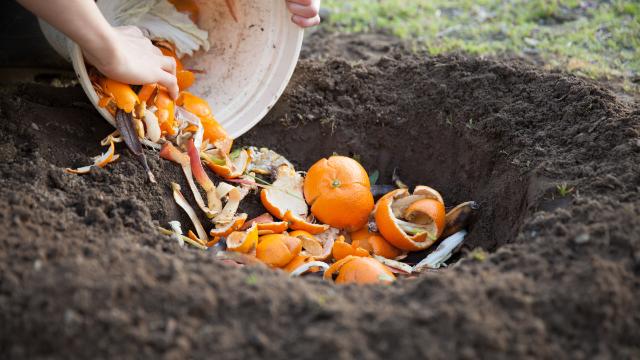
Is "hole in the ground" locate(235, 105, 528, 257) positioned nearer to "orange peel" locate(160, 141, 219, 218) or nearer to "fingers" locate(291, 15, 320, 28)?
"orange peel" locate(160, 141, 219, 218)

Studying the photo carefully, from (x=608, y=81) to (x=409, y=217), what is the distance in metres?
1.93

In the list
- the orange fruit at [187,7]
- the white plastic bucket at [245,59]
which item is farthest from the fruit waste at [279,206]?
the orange fruit at [187,7]

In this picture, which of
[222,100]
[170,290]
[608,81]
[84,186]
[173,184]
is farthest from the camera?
[608,81]

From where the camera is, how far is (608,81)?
423 centimetres

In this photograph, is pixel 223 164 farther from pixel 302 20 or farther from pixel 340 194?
pixel 302 20

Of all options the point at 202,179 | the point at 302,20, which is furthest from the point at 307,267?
the point at 302,20

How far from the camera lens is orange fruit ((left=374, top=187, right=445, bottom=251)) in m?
3.14

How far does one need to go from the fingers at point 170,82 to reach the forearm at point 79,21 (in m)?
0.37

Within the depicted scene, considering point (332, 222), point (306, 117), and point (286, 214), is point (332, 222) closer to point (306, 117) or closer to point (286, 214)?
point (286, 214)

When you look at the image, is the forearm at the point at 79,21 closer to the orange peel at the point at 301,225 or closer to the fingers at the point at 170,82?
the fingers at the point at 170,82

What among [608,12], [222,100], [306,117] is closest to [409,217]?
[306,117]

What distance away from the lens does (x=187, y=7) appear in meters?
3.82

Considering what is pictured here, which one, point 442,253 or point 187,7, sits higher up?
point 187,7

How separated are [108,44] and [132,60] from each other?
0.64 ft
